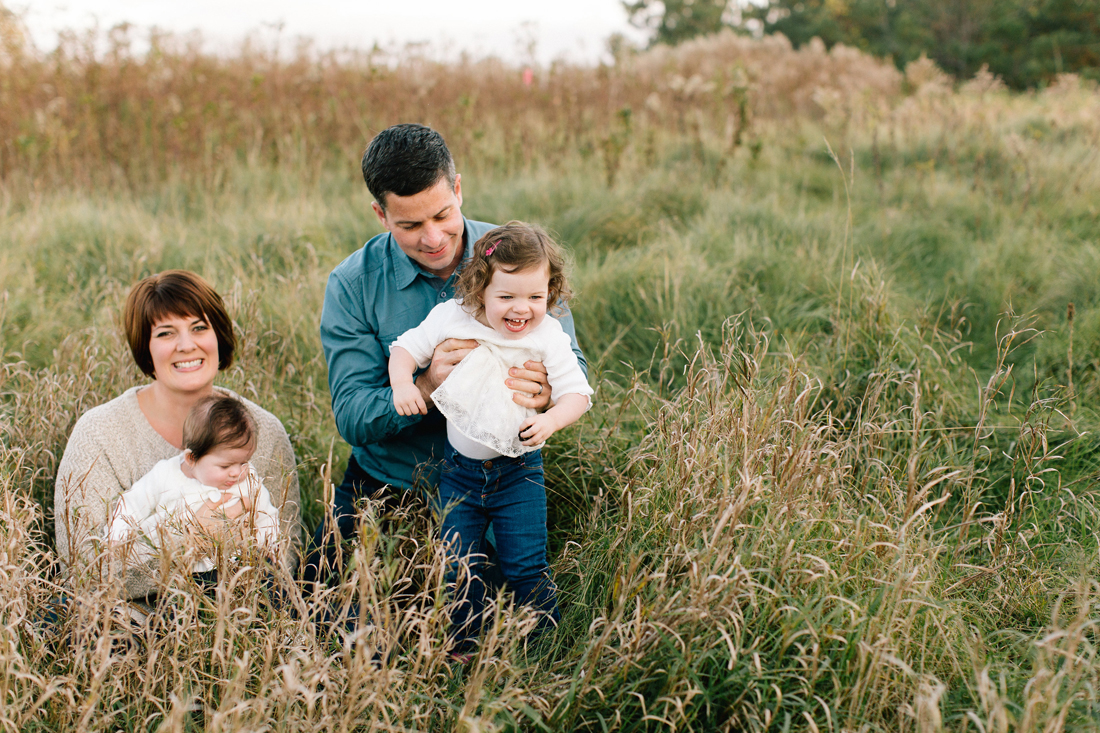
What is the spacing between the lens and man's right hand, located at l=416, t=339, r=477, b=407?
8.11 feet

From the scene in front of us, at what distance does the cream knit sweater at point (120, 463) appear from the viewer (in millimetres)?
2480

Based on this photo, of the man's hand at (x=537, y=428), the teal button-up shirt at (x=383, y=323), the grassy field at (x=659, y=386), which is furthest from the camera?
the teal button-up shirt at (x=383, y=323)

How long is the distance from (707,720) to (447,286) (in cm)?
169

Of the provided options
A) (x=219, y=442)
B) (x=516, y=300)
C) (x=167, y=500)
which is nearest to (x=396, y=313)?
(x=516, y=300)

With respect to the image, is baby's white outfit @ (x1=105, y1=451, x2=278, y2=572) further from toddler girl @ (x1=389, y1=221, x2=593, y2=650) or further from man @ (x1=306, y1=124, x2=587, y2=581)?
toddler girl @ (x1=389, y1=221, x2=593, y2=650)

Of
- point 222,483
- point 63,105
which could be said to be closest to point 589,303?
point 222,483

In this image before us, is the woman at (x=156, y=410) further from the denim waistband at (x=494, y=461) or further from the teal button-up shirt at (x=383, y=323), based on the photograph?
the denim waistband at (x=494, y=461)

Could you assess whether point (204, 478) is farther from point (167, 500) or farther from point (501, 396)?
point (501, 396)

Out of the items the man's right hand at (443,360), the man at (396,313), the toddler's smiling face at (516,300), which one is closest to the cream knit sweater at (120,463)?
the man at (396,313)

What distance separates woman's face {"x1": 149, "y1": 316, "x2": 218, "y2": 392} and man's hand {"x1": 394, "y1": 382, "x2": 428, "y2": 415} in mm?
828

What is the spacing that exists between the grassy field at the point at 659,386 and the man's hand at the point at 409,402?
0.45m

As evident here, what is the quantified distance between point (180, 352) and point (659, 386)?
1.75 meters

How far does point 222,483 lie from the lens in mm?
2559

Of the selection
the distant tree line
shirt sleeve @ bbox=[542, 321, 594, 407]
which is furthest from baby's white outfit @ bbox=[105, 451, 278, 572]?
the distant tree line
